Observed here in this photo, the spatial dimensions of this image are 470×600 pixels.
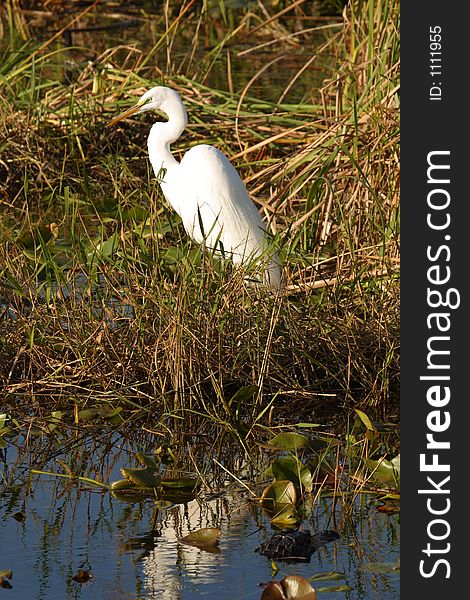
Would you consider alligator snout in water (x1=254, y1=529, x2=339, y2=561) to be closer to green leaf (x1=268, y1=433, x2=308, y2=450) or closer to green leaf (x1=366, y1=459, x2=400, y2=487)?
green leaf (x1=366, y1=459, x2=400, y2=487)

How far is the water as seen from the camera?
8.81 feet

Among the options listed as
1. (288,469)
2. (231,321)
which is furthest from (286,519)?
(231,321)

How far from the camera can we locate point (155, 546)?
114 inches

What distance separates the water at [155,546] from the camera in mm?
2686

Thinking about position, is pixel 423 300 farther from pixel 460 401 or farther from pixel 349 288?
pixel 349 288

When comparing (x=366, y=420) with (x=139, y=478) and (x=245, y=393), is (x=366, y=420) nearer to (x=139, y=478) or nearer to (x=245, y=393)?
(x=245, y=393)

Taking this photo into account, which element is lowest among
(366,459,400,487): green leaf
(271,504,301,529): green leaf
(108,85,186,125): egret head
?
(271,504,301,529): green leaf

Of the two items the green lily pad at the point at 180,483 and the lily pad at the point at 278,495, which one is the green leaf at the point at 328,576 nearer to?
the lily pad at the point at 278,495

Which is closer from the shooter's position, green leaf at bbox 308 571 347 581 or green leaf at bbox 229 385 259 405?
green leaf at bbox 308 571 347 581

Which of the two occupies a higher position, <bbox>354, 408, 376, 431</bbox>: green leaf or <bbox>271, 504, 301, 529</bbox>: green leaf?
<bbox>354, 408, 376, 431</bbox>: green leaf

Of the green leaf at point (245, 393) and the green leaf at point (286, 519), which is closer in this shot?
the green leaf at point (286, 519)

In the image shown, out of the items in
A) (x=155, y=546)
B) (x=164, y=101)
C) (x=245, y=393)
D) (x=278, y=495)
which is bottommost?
(x=155, y=546)

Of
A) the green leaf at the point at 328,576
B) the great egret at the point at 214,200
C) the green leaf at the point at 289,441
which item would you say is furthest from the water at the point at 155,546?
the great egret at the point at 214,200

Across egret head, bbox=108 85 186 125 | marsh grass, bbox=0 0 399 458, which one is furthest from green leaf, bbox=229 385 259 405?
egret head, bbox=108 85 186 125
